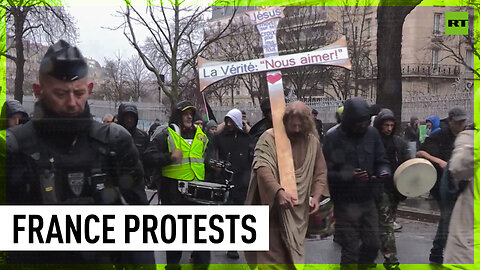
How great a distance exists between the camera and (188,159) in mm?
4258

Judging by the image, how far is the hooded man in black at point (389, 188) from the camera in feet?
A: 13.3

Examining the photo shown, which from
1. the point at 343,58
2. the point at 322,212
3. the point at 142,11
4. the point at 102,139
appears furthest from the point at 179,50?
the point at 322,212

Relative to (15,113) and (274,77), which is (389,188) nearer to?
(274,77)

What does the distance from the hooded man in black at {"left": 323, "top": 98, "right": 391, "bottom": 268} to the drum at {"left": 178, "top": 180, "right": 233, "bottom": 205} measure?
691 millimetres

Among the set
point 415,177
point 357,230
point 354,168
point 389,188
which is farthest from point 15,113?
point 415,177

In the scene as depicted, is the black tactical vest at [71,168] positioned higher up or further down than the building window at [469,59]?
further down

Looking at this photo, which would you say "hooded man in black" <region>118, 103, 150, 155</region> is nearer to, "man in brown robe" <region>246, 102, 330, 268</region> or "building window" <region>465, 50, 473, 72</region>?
"man in brown robe" <region>246, 102, 330, 268</region>

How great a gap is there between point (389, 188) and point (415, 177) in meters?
0.19

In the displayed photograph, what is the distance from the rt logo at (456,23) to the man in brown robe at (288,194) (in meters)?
1.01

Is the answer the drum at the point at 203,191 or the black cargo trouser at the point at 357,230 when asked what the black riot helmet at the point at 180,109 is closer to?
the drum at the point at 203,191

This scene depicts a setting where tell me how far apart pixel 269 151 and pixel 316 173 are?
0.34 meters

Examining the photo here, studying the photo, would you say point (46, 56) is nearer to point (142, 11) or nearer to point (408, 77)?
point (142, 11)

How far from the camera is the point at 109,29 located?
394cm

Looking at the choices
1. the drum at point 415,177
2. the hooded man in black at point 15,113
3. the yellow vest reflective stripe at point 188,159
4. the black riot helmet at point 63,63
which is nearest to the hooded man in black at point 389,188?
the drum at point 415,177
